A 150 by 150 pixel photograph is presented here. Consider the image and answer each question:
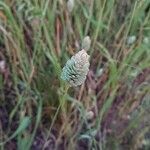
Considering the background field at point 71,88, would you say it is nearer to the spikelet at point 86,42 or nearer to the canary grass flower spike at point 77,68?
the spikelet at point 86,42

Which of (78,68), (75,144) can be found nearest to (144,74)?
(75,144)

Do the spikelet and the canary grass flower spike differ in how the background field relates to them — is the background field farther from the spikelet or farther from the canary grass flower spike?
the canary grass flower spike

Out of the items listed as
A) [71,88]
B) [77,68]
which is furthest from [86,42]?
[77,68]

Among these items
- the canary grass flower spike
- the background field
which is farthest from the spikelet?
the canary grass flower spike

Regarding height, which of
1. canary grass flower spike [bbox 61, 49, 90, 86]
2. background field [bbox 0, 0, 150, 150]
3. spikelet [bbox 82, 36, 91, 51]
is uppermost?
canary grass flower spike [bbox 61, 49, 90, 86]

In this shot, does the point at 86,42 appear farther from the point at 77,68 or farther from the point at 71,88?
the point at 77,68

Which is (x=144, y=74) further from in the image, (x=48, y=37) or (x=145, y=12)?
(x=48, y=37)
